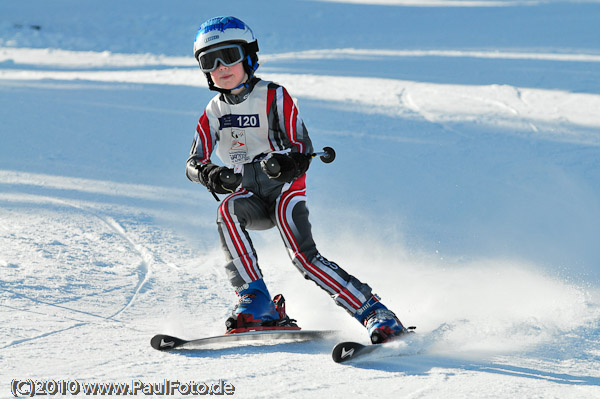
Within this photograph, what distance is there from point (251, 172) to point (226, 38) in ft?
2.30

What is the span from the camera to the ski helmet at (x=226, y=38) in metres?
3.71

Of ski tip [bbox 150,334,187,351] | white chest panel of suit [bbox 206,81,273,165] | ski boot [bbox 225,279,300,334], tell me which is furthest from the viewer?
white chest panel of suit [bbox 206,81,273,165]

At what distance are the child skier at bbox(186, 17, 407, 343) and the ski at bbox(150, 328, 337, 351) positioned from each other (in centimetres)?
9

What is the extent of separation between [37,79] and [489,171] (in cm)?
721

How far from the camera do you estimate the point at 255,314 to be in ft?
12.1

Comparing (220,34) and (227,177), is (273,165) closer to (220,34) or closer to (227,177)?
(227,177)

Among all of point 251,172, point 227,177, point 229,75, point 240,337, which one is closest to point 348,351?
point 240,337

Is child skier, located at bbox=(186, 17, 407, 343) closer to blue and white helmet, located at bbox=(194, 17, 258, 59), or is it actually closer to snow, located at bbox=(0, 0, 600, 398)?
blue and white helmet, located at bbox=(194, 17, 258, 59)

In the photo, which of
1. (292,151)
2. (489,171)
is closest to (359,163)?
(489,171)

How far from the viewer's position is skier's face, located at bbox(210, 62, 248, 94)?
3.75 metres

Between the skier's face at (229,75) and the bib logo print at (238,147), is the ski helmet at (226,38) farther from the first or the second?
the bib logo print at (238,147)

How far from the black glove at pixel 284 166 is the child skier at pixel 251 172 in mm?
13

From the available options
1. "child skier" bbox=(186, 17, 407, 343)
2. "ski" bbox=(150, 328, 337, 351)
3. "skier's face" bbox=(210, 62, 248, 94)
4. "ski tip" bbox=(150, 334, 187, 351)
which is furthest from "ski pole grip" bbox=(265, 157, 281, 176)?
"ski tip" bbox=(150, 334, 187, 351)

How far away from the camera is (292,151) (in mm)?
3793
